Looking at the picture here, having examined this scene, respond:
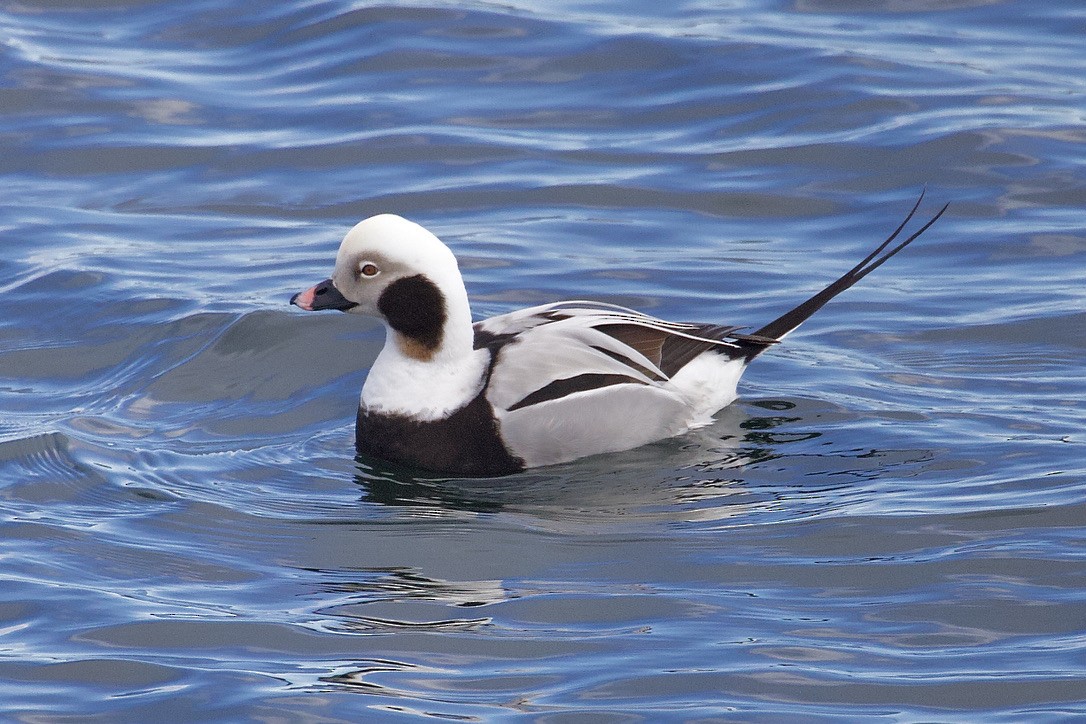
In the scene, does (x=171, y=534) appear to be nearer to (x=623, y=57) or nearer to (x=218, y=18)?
(x=623, y=57)

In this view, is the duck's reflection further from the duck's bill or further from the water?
the duck's bill

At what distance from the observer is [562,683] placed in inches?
195

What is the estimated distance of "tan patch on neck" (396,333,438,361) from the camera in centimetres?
707

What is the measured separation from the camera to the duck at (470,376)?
6.95 metres

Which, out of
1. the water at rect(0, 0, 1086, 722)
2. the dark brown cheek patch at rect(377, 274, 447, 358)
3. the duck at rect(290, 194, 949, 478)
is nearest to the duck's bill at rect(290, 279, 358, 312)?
the duck at rect(290, 194, 949, 478)

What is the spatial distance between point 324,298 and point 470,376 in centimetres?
66

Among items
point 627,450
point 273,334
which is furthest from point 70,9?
point 627,450

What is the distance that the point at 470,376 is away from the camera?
7070 millimetres

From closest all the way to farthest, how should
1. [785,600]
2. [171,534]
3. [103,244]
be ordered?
[785,600] < [171,534] < [103,244]

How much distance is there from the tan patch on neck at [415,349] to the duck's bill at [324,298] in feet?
0.81

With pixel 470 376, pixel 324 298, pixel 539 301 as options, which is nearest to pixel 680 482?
pixel 470 376

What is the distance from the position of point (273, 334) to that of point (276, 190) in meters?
2.69

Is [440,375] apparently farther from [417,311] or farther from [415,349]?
Answer: [417,311]

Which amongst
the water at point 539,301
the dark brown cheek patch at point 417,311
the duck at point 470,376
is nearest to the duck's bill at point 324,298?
the duck at point 470,376
